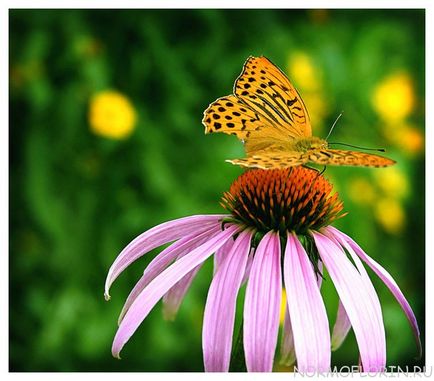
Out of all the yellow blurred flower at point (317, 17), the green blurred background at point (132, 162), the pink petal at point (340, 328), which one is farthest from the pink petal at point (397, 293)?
the yellow blurred flower at point (317, 17)

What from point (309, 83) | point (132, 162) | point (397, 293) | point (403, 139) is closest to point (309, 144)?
point (397, 293)

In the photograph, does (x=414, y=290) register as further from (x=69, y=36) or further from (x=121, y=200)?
(x=69, y=36)

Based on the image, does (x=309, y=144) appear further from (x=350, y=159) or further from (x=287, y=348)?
(x=287, y=348)

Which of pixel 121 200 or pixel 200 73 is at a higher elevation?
pixel 200 73

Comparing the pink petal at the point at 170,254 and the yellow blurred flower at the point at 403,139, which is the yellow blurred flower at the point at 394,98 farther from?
the pink petal at the point at 170,254

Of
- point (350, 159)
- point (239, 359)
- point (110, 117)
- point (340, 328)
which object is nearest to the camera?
point (350, 159)

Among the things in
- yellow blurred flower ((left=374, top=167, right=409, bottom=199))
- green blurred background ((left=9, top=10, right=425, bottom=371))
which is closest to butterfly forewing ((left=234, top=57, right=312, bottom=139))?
green blurred background ((left=9, top=10, right=425, bottom=371))
